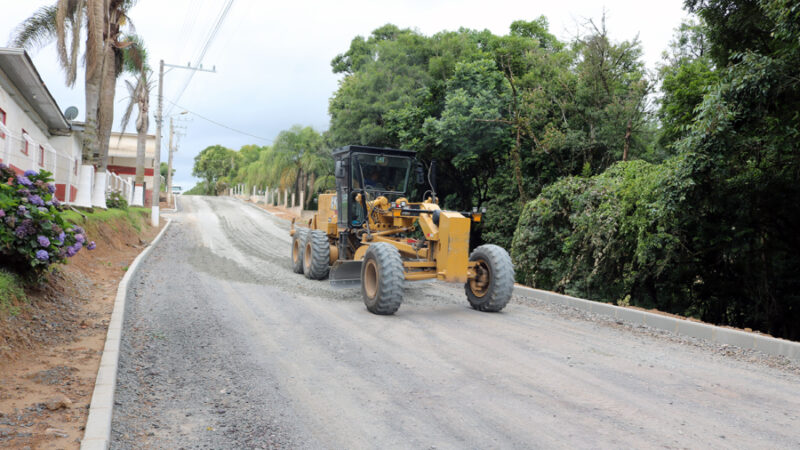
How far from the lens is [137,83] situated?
3328cm

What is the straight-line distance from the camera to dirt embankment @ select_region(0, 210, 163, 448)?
12.3 feet

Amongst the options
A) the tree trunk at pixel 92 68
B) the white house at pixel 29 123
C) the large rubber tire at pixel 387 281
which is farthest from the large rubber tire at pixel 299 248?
the tree trunk at pixel 92 68

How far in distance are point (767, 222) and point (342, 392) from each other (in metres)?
10.8

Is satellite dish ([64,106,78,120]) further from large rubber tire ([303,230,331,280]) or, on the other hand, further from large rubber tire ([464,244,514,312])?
large rubber tire ([464,244,514,312])

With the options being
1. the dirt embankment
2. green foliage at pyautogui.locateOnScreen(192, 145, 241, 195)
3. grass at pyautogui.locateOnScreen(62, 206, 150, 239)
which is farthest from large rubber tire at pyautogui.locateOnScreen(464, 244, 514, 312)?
green foliage at pyautogui.locateOnScreen(192, 145, 241, 195)

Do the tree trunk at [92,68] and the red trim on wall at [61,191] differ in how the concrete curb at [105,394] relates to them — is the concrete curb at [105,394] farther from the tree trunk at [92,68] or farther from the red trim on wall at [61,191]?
the tree trunk at [92,68]

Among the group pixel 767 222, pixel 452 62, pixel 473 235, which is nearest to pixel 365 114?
pixel 452 62

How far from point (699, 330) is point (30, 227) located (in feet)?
30.3

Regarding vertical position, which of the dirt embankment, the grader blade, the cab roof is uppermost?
the cab roof

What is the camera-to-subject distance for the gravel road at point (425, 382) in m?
4.06

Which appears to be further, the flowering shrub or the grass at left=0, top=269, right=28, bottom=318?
the flowering shrub

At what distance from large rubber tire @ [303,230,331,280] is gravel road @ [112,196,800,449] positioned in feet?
8.82

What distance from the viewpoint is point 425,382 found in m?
5.24

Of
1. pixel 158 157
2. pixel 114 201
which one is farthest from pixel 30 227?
pixel 158 157
